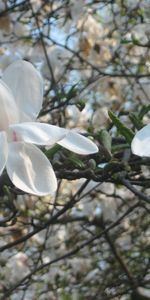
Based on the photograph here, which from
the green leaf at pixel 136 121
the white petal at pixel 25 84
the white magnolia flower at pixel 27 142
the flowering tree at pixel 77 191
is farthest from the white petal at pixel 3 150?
the flowering tree at pixel 77 191

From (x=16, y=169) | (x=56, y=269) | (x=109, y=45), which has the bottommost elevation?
(x=56, y=269)

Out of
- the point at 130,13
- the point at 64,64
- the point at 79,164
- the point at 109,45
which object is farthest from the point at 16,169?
the point at 109,45

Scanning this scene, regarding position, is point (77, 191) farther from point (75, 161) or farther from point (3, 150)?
point (3, 150)

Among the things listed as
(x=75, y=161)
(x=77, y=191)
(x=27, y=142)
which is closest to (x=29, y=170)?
(x=27, y=142)

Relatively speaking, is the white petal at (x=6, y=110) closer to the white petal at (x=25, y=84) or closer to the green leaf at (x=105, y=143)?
the white petal at (x=25, y=84)

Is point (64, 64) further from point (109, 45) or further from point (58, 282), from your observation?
point (58, 282)

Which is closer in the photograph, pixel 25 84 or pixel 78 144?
pixel 78 144
